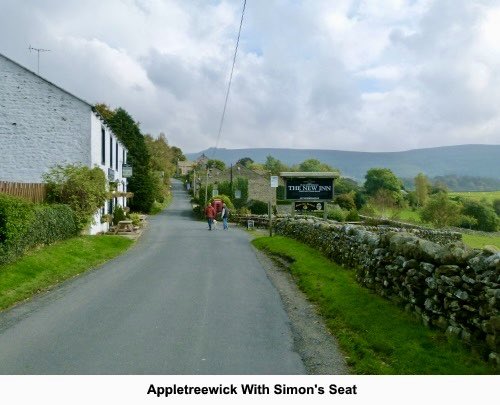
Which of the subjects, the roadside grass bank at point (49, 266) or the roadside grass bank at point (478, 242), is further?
the roadside grass bank at point (478, 242)

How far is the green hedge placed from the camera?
14.1 meters

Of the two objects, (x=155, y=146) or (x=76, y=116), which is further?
(x=155, y=146)

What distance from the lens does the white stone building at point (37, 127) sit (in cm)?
2800

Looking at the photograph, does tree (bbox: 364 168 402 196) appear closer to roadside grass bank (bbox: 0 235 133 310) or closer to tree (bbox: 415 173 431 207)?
tree (bbox: 415 173 431 207)

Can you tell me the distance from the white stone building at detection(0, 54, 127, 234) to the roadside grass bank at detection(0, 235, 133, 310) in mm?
6231

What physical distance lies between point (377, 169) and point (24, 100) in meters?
96.6

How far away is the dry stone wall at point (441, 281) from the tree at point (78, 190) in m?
15.6

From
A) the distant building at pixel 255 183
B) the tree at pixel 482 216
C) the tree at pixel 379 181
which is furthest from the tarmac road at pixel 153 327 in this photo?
the tree at pixel 379 181

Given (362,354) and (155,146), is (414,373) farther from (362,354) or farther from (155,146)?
(155,146)

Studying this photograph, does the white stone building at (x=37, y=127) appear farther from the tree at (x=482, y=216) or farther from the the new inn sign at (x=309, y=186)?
the tree at (x=482, y=216)

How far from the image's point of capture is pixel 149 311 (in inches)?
412

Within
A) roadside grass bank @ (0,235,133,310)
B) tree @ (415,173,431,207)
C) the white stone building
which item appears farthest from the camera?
tree @ (415,173,431,207)

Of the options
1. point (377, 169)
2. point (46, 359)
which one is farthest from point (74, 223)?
point (377, 169)

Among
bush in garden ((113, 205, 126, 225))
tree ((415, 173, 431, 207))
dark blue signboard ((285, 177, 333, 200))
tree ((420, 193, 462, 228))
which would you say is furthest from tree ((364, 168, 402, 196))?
dark blue signboard ((285, 177, 333, 200))
